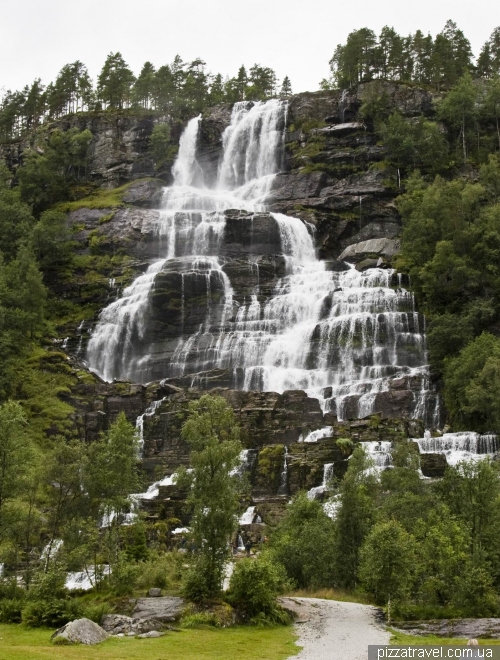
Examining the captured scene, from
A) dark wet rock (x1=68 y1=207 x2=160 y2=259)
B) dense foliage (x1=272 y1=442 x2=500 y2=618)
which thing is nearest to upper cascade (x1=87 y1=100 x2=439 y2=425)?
dark wet rock (x1=68 y1=207 x2=160 y2=259)

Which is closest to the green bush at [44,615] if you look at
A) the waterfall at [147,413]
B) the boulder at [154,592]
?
the boulder at [154,592]

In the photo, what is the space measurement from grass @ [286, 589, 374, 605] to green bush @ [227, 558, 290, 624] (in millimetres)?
5408

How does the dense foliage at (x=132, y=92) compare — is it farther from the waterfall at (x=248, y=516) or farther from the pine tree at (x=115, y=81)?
the waterfall at (x=248, y=516)

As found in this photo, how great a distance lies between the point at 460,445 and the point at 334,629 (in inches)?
1075

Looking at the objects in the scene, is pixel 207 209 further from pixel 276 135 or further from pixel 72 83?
pixel 72 83

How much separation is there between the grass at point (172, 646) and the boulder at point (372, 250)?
61.1 m

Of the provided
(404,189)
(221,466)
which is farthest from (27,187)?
(221,466)

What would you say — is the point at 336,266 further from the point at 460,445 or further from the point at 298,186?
the point at 460,445

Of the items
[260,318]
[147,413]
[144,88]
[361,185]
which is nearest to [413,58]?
[361,185]

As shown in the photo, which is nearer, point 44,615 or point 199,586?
point 44,615

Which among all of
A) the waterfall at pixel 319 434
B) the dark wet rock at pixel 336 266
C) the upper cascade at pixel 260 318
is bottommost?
the waterfall at pixel 319 434

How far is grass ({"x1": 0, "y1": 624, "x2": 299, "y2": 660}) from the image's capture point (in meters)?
20.3

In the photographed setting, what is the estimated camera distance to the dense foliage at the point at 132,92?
382 feet

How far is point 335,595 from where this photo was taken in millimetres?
33469
